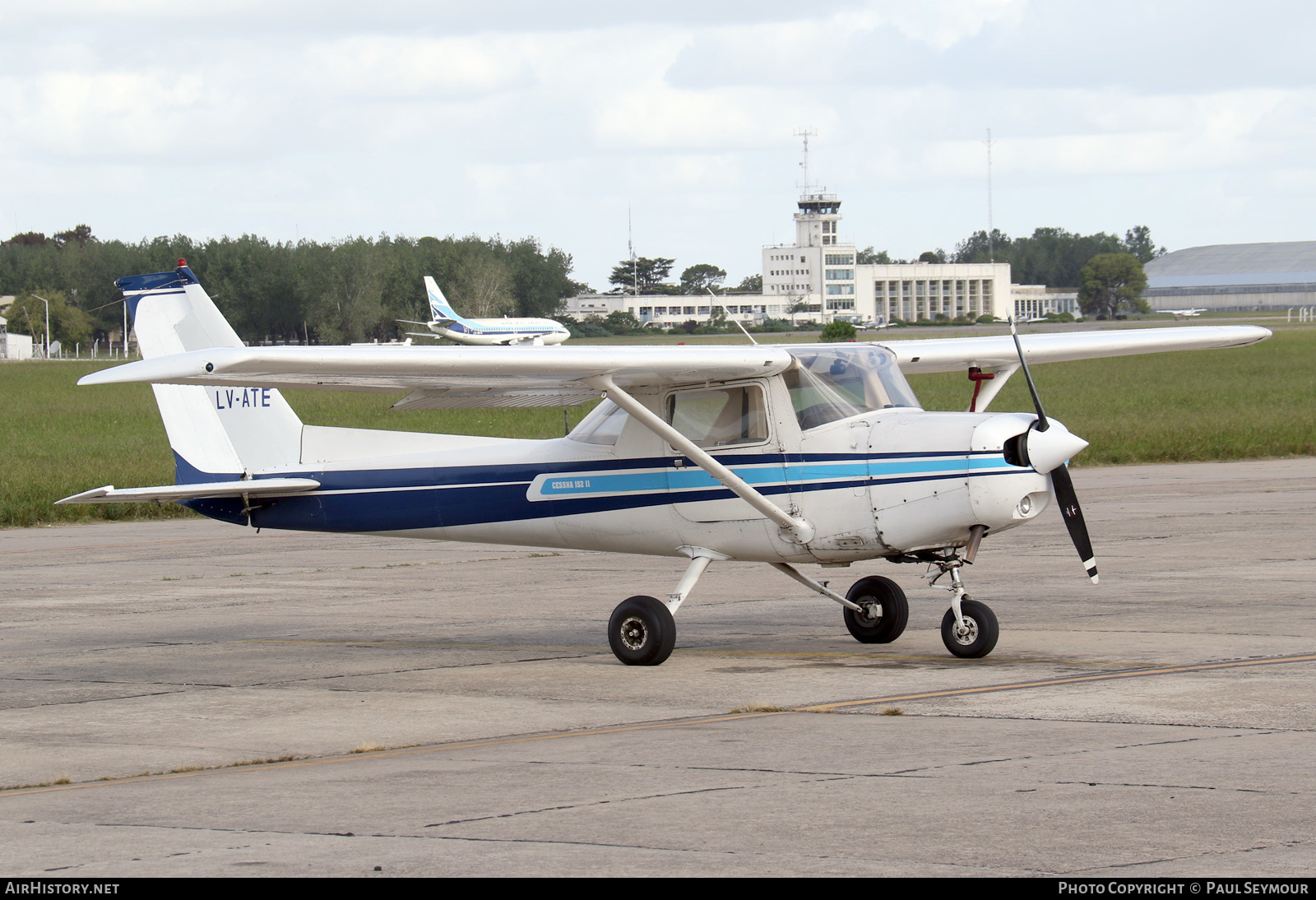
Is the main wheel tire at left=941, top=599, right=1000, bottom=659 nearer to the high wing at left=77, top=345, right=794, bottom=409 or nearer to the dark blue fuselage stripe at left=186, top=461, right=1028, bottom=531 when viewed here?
the dark blue fuselage stripe at left=186, top=461, right=1028, bottom=531

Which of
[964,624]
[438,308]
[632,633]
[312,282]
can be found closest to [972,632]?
[964,624]

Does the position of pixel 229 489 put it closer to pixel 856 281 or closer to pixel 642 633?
pixel 642 633

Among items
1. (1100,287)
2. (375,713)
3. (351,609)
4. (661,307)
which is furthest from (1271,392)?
(1100,287)

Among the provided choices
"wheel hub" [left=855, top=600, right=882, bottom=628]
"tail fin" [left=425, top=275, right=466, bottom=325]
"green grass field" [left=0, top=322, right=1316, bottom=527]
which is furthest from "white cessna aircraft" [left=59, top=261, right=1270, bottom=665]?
"tail fin" [left=425, top=275, right=466, bottom=325]

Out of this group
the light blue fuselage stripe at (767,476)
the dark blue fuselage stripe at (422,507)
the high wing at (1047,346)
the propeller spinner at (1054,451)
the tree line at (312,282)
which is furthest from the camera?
the tree line at (312,282)

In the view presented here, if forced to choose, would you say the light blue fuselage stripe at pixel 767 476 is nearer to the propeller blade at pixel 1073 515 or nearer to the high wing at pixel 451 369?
the propeller blade at pixel 1073 515

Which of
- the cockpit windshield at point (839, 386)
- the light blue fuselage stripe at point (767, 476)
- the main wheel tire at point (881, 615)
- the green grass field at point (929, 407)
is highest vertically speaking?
the cockpit windshield at point (839, 386)

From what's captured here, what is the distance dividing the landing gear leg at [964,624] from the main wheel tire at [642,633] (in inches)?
73.9

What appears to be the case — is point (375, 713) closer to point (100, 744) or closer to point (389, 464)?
point (100, 744)

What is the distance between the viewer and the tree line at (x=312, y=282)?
395ft

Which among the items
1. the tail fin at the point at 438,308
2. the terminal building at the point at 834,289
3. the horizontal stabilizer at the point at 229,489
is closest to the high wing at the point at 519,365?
Result: the horizontal stabilizer at the point at 229,489

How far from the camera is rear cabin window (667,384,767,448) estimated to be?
10742mm

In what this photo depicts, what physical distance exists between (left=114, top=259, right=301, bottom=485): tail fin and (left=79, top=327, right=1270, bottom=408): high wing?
5.43ft

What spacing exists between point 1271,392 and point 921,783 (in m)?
43.7
